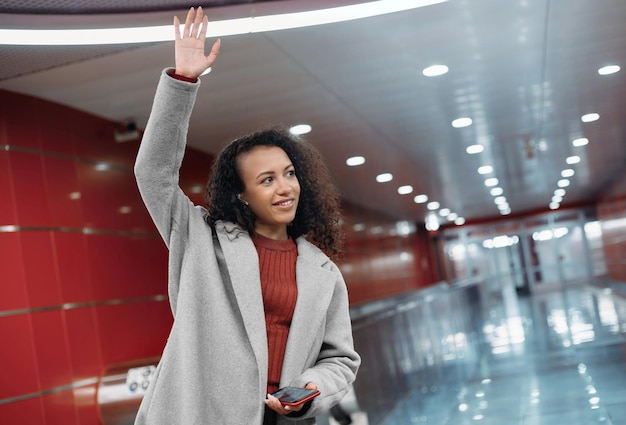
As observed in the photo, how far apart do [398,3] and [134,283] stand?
4599 millimetres

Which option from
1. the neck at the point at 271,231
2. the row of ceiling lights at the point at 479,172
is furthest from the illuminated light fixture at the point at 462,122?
the neck at the point at 271,231

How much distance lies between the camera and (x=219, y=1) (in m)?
5.12

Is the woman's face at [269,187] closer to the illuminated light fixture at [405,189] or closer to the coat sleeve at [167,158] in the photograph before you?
the coat sleeve at [167,158]

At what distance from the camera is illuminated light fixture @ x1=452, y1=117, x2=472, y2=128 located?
10.7m

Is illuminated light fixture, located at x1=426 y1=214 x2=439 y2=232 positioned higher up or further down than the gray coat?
higher up

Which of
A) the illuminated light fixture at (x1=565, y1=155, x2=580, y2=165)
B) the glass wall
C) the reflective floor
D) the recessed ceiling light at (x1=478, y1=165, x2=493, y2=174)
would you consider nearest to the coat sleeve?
the reflective floor

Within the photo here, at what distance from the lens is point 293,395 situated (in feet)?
5.64

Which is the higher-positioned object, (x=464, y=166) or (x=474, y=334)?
(x=464, y=166)

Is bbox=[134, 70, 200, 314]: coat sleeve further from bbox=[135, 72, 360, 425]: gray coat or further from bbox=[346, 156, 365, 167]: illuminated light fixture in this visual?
bbox=[346, 156, 365, 167]: illuminated light fixture

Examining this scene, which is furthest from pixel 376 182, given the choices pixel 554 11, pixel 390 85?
pixel 554 11

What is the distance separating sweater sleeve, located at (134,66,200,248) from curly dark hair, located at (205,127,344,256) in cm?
18

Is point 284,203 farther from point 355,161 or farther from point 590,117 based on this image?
point 355,161

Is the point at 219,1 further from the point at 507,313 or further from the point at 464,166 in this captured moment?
the point at 507,313

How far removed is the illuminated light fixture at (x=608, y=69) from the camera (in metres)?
8.98
